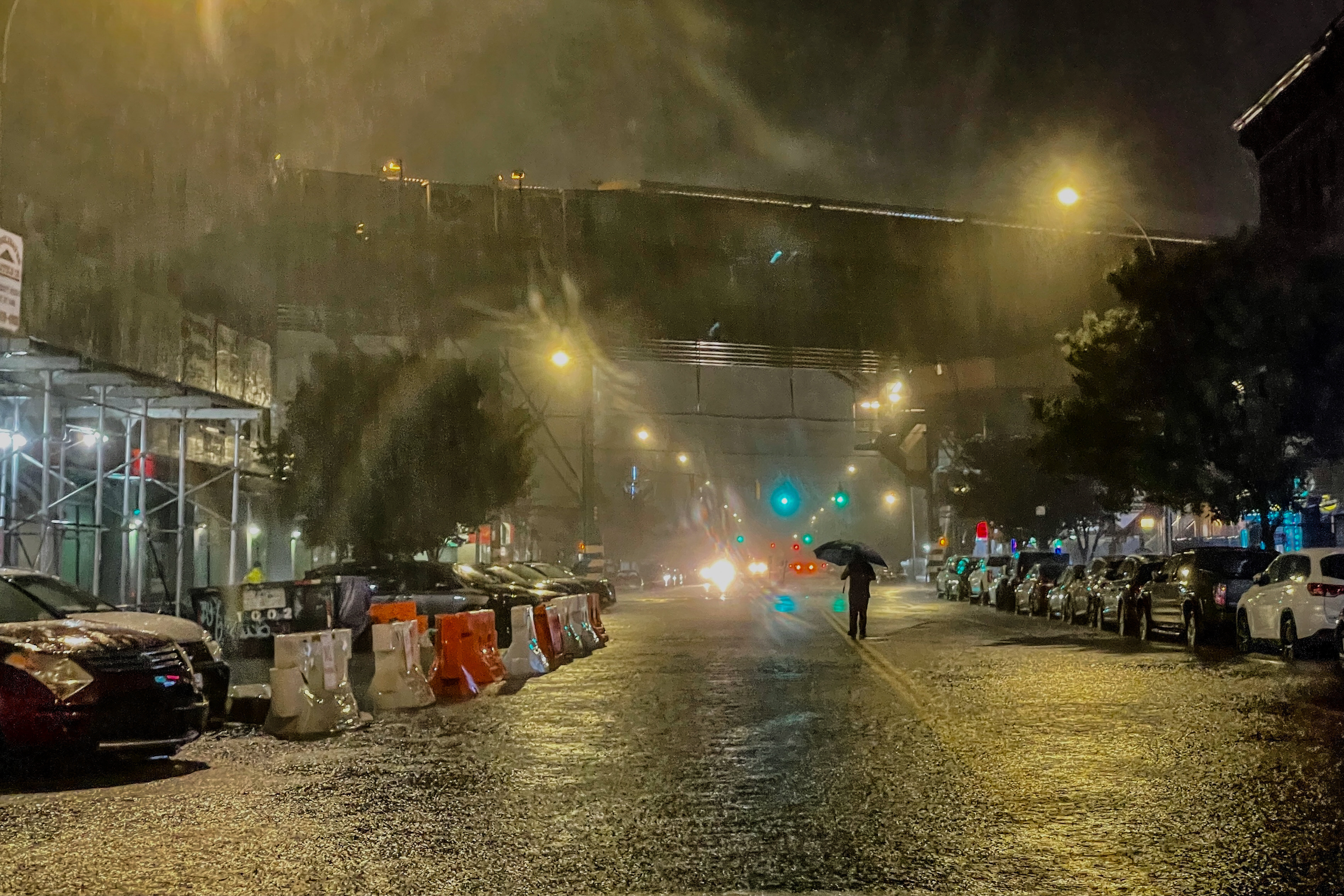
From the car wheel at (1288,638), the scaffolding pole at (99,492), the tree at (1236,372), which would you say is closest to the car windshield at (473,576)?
the scaffolding pole at (99,492)

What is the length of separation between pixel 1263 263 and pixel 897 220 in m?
15.6

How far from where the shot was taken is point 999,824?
6910 millimetres

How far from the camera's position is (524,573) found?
31.7 m

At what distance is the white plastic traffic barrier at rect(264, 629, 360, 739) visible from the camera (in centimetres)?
1088

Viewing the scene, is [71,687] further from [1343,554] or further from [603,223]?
[603,223]

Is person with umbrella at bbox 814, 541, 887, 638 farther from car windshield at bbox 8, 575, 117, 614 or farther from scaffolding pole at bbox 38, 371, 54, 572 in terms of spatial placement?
scaffolding pole at bbox 38, 371, 54, 572

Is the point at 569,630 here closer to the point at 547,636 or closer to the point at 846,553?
the point at 547,636

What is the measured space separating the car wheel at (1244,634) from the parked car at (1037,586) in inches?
472

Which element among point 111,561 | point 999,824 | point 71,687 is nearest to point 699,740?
point 999,824

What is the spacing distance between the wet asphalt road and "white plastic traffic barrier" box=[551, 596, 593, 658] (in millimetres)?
4174

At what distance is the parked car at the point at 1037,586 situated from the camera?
1282 inches

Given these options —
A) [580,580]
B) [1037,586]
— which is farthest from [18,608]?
[1037,586]

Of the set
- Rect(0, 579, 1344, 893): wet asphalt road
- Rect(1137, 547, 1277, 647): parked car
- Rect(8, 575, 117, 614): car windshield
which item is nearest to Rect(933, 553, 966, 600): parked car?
Rect(1137, 547, 1277, 647): parked car

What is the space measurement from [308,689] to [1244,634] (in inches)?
543
